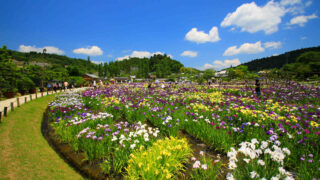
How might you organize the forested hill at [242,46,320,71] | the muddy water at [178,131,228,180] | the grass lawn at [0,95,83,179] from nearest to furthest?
the muddy water at [178,131,228,180] → the grass lawn at [0,95,83,179] → the forested hill at [242,46,320,71]

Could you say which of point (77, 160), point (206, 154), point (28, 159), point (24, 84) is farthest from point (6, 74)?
point (206, 154)

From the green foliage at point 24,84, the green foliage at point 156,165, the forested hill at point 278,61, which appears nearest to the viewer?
the green foliage at point 156,165

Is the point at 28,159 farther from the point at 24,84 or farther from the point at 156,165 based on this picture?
the point at 24,84

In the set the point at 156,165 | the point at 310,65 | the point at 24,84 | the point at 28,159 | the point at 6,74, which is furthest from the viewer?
the point at 310,65

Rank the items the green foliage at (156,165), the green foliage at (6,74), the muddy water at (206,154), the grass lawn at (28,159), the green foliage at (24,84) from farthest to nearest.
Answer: the green foliage at (24,84)
the green foliage at (6,74)
the grass lawn at (28,159)
the muddy water at (206,154)
the green foliage at (156,165)

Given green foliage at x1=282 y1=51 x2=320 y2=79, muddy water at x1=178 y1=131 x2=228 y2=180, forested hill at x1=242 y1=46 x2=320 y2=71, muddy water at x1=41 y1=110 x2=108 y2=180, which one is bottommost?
muddy water at x1=41 y1=110 x2=108 y2=180

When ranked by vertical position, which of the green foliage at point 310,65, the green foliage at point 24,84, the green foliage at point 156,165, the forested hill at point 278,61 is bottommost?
the green foliage at point 156,165

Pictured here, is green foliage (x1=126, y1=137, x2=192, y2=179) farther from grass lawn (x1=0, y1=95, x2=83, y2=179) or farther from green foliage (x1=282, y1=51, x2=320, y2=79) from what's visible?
green foliage (x1=282, y1=51, x2=320, y2=79)

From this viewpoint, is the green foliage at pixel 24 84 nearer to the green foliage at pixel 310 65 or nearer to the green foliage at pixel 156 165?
the green foliage at pixel 156 165

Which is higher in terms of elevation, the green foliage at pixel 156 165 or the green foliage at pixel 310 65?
the green foliage at pixel 310 65

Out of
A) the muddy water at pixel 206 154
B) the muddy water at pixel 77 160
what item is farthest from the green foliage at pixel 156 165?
the muddy water at pixel 77 160

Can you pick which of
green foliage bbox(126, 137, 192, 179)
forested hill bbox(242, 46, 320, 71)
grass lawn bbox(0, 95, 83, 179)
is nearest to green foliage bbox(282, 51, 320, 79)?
green foliage bbox(126, 137, 192, 179)

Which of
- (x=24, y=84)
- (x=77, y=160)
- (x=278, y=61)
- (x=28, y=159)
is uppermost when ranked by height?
(x=278, y=61)

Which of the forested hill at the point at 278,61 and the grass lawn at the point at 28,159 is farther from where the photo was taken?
the forested hill at the point at 278,61
